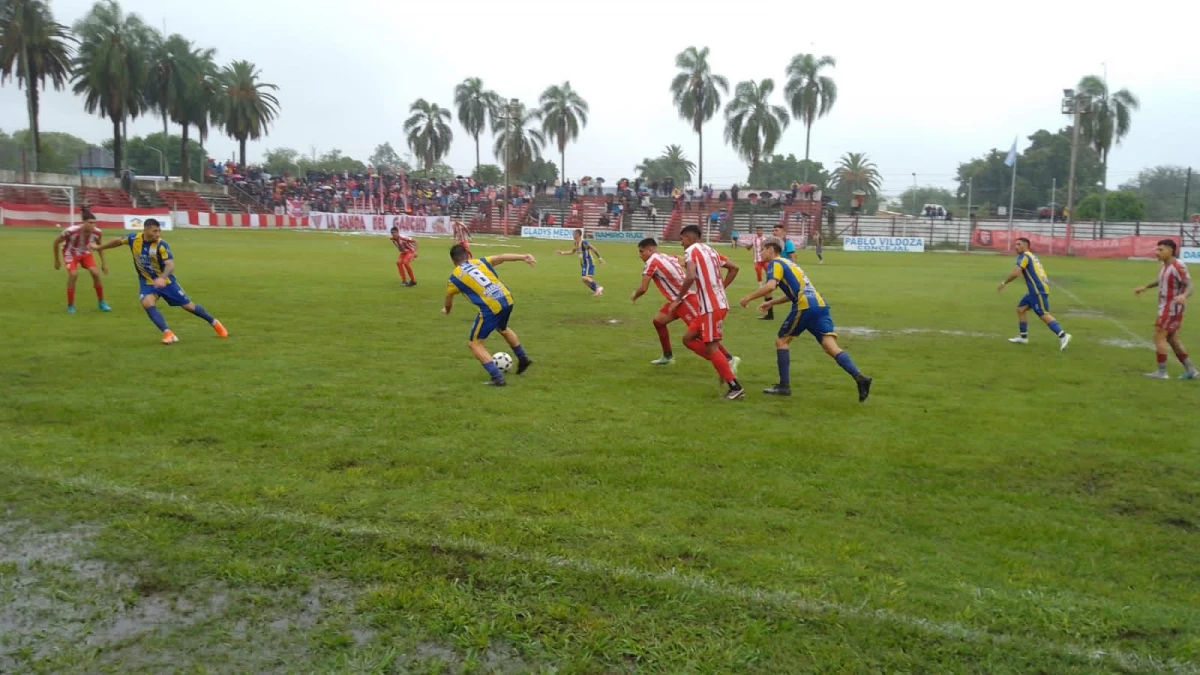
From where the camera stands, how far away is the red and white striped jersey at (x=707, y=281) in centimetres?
951

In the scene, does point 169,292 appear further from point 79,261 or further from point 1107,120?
point 1107,120

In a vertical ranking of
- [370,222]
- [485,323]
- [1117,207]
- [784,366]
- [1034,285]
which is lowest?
[784,366]

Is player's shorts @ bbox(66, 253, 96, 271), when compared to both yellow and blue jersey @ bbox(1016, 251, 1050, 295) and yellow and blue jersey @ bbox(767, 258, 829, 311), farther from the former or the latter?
yellow and blue jersey @ bbox(1016, 251, 1050, 295)

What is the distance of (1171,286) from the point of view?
11.2 meters

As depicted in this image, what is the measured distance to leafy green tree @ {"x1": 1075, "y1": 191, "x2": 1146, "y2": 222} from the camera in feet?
206

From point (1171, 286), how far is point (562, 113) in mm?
78022

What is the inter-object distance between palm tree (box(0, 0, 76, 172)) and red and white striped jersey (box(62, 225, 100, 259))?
168ft

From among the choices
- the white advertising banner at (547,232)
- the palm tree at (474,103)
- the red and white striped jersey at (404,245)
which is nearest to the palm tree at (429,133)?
the palm tree at (474,103)

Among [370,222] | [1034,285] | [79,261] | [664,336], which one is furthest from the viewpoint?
[370,222]

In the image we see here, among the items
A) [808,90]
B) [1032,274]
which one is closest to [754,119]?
[808,90]

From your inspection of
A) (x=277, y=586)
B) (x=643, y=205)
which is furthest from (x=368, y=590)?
(x=643, y=205)

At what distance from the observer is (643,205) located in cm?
6631

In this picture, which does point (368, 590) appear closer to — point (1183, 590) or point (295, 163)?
point (1183, 590)

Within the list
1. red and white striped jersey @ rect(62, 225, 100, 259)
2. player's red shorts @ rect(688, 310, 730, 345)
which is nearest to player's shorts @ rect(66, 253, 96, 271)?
red and white striped jersey @ rect(62, 225, 100, 259)
